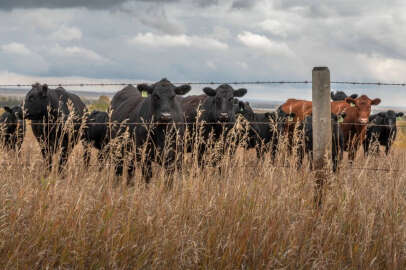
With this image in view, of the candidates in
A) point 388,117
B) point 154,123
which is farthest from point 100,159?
point 388,117

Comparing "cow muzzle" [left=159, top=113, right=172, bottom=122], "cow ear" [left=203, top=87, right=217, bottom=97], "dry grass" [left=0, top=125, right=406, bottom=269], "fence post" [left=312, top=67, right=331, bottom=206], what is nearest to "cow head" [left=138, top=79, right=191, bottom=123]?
Result: "cow muzzle" [left=159, top=113, right=172, bottom=122]

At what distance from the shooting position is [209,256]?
3992 millimetres

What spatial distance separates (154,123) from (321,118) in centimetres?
226

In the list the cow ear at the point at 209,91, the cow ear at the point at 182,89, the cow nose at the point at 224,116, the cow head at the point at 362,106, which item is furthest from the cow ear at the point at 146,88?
the cow head at the point at 362,106

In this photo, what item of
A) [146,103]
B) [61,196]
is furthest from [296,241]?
[146,103]

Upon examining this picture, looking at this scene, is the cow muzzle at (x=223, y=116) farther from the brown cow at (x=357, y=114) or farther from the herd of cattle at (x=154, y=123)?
the brown cow at (x=357, y=114)

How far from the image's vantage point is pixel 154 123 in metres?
6.50

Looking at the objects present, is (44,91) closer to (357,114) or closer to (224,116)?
(224,116)

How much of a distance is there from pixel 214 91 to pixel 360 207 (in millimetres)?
5785

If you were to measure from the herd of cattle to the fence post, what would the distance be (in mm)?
369

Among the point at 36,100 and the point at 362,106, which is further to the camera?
the point at 362,106

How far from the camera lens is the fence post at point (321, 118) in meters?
5.38

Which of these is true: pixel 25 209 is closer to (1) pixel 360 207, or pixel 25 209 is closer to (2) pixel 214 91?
(1) pixel 360 207

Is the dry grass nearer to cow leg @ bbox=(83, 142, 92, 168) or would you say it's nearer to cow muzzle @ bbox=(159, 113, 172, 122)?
cow leg @ bbox=(83, 142, 92, 168)
